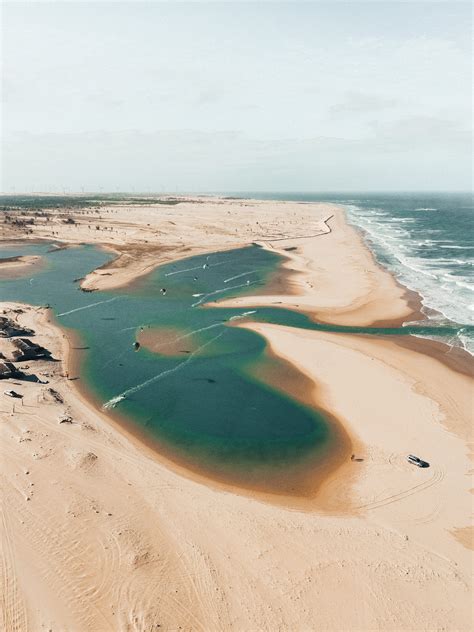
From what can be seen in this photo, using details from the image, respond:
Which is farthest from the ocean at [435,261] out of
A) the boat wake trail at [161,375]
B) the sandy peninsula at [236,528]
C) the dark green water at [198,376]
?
the boat wake trail at [161,375]

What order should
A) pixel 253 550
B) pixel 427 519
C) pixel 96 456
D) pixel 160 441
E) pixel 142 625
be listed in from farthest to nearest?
1. pixel 160 441
2. pixel 96 456
3. pixel 427 519
4. pixel 253 550
5. pixel 142 625

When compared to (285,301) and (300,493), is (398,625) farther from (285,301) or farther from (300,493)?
(285,301)

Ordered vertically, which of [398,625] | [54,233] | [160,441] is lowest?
[398,625]

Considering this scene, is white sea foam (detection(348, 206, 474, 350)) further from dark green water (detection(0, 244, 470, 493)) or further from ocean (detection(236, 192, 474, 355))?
dark green water (detection(0, 244, 470, 493))

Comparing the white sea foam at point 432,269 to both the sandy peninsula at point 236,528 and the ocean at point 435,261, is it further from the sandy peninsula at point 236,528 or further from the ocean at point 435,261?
the sandy peninsula at point 236,528

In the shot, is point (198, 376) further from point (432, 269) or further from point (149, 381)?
point (432, 269)

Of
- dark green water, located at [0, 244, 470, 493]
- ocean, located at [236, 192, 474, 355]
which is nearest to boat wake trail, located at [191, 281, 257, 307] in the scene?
dark green water, located at [0, 244, 470, 493]

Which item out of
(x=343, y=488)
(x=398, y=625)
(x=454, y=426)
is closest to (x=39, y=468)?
(x=343, y=488)
